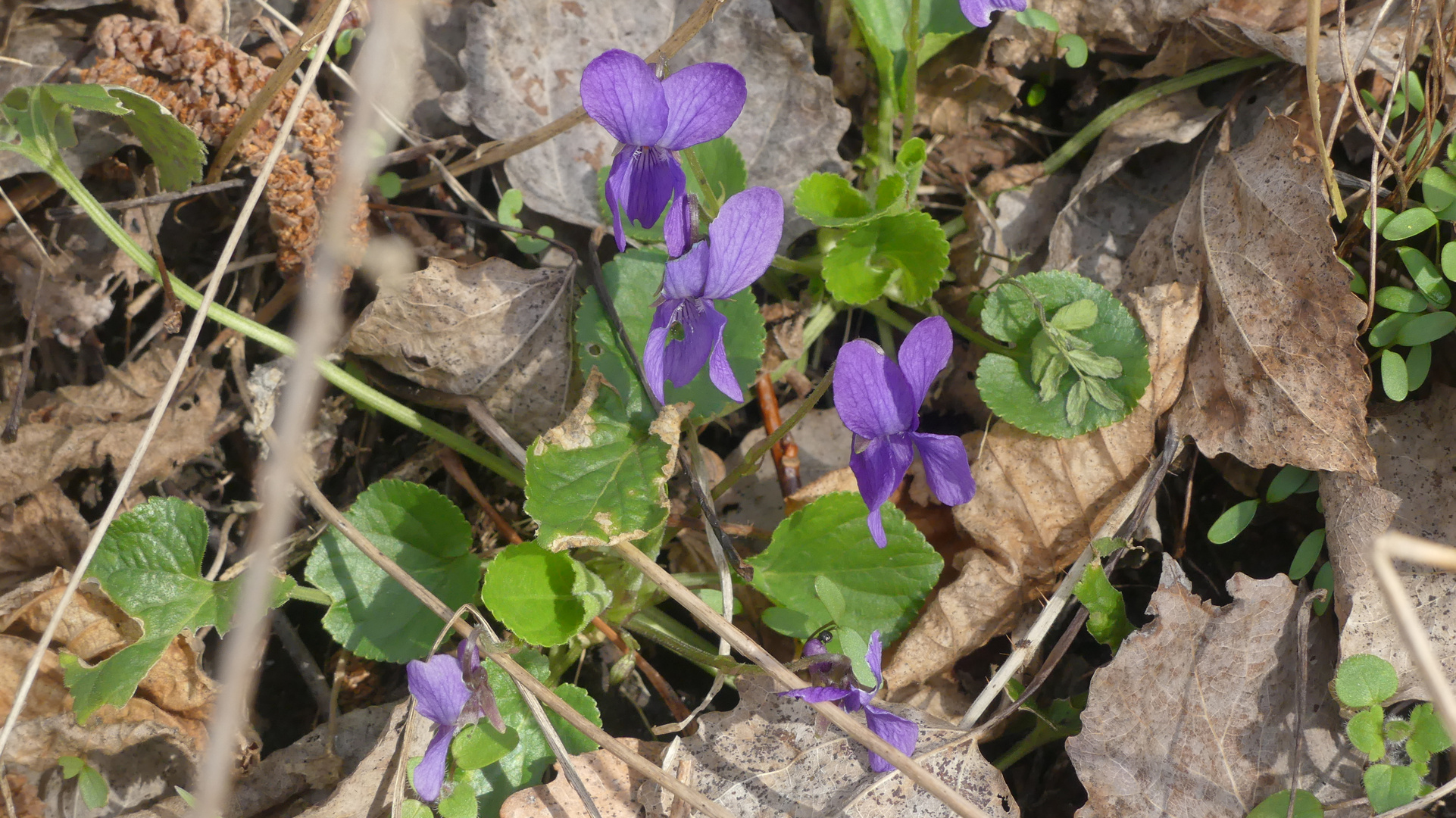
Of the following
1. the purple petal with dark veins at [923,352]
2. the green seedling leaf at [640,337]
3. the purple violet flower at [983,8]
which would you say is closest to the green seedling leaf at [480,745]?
the green seedling leaf at [640,337]

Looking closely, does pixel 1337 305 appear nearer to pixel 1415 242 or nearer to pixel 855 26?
pixel 1415 242

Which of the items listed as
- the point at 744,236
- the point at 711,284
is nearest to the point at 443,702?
the point at 711,284

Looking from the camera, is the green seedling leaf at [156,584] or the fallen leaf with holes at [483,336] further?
the fallen leaf with holes at [483,336]

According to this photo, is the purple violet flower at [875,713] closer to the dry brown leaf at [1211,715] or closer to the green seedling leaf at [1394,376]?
the dry brown leaf at [1211,715]

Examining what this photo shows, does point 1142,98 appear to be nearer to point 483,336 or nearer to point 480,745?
point 483,336

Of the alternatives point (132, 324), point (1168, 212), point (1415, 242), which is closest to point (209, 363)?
point (132, 324)

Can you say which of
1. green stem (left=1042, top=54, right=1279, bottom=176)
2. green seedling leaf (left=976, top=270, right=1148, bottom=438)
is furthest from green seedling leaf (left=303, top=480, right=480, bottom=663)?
green stem (left=1042, top=54, right=1279, bottom=176)
